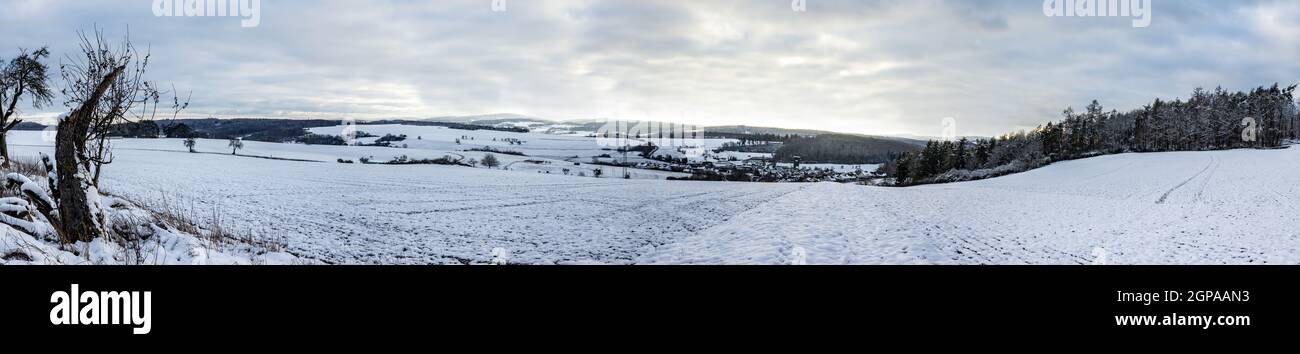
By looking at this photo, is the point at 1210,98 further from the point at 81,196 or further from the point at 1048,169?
the point at 81,196

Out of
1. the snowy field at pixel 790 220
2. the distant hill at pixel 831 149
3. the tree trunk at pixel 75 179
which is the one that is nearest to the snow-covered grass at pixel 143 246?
the tree trunk at pixel 75 179

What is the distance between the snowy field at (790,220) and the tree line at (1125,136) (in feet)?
2.18

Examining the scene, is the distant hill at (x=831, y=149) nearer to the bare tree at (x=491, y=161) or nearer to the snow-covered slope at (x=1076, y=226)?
the snow-covered slope at (x=1076, y=226)

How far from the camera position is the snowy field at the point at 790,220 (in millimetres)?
7602

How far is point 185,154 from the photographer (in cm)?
3038

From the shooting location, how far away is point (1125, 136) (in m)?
20.7

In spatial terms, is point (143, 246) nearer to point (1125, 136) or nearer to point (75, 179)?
point (75, 179)

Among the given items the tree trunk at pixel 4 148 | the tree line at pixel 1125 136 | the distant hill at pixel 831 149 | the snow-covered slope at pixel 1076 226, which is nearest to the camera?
the snow-covered slope at pixel 1076 226

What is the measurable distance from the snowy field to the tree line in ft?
2.18

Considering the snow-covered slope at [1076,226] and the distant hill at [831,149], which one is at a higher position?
the distant hill at [831,149]

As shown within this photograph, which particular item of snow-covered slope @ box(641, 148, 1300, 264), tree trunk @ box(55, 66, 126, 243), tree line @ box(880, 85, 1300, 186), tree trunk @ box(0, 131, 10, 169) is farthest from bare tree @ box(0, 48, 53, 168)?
tree line @ box(880, 85, 1300, 186)

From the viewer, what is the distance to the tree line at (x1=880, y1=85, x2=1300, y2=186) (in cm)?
1074

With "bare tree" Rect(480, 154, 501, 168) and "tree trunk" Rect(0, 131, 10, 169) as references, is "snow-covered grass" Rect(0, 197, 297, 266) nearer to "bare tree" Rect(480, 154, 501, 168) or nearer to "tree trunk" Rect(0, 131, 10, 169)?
"tree trunk" Rect(0, 131, 10, 169)
